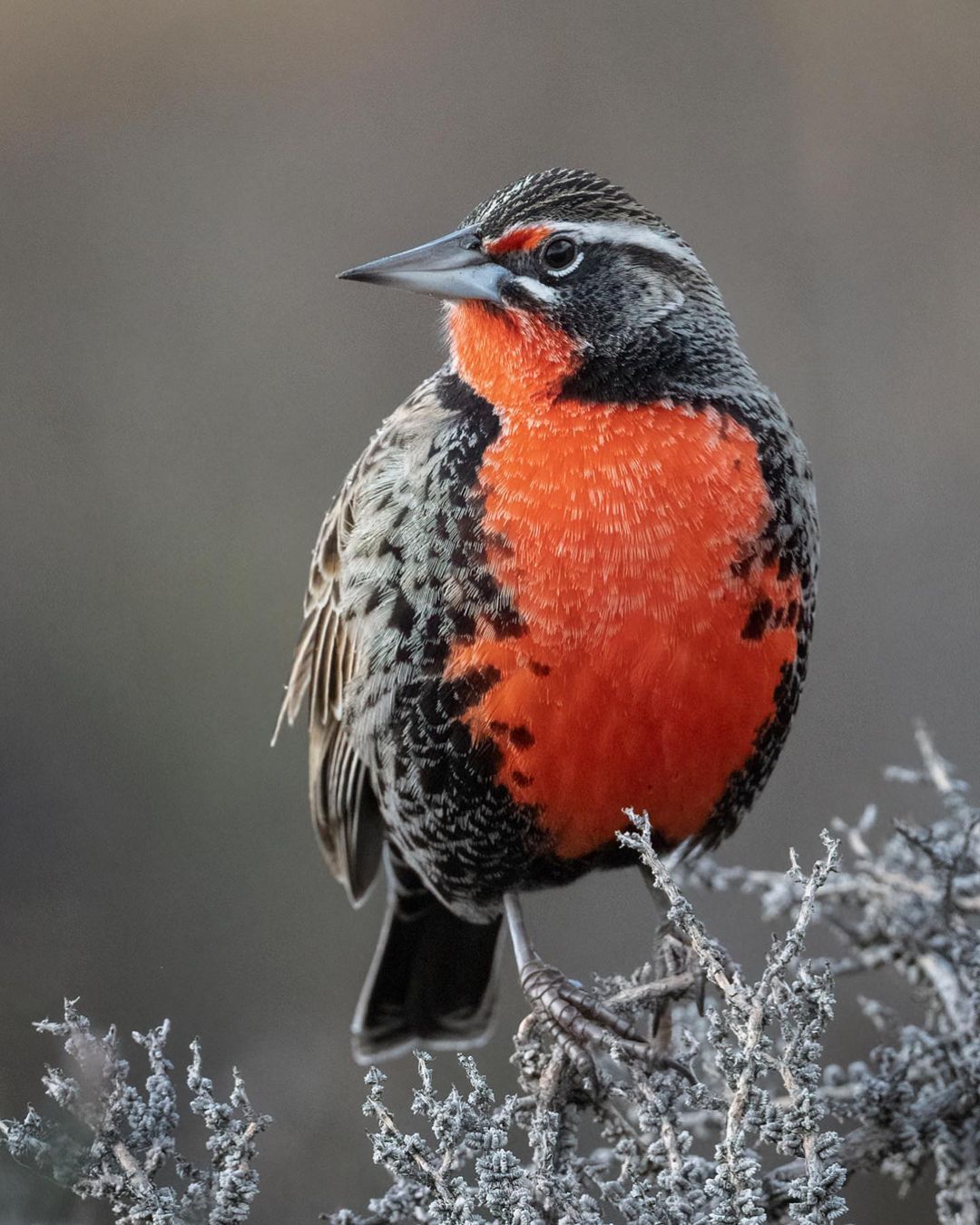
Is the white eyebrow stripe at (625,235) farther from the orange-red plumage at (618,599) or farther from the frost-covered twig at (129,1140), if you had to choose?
the frost-covered twig at (129,1140)

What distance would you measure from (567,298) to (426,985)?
1613 millimetres

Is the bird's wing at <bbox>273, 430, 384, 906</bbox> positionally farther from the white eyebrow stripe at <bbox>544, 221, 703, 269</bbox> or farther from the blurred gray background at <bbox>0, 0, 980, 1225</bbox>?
the blurred gray background at <bbox>0, 0, 980, 1225</bbox>

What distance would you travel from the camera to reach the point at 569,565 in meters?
2.68

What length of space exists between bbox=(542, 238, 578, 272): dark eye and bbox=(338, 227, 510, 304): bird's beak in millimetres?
74

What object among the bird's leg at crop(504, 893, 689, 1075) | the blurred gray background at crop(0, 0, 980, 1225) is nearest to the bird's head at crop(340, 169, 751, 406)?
the bird's leg at crop(504, 893, 689, 1075)

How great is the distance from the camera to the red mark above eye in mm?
2904

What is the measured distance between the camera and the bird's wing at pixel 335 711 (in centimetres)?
318

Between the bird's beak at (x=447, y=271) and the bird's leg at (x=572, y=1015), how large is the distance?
1.10 m

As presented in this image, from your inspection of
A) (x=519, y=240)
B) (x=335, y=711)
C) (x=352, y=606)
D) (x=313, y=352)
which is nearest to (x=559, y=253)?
(x=519, y=240)

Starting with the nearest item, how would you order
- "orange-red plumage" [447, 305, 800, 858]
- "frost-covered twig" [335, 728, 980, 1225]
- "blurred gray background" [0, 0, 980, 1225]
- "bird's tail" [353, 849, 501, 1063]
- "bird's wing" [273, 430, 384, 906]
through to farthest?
"frost-covered twig" [335, 728, 980, 1225]
"orange-red plumage" [447, 305, 800, 858]
"bird's wing" [273, 430, 384, 906]
"bird's tail" [353, 849, 501, 1063]
"blurred gray background" [0, 0, 980, 1225]

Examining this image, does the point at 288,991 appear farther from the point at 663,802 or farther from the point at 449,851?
the point at 663,802

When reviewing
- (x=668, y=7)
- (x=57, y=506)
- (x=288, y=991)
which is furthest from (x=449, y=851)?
(x=668, y=7)

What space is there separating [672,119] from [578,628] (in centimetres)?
303

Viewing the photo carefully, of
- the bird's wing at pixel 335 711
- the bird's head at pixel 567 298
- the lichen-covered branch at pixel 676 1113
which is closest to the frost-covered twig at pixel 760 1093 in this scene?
the lichen-covered branch at pixel 676 1113
